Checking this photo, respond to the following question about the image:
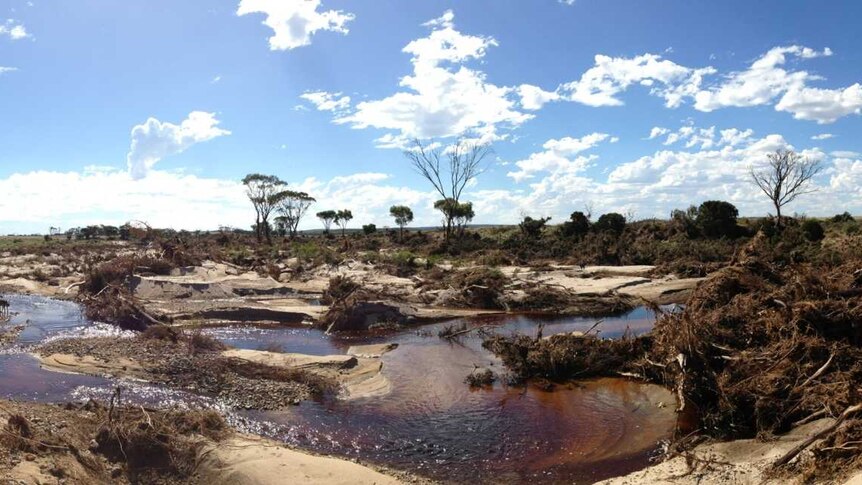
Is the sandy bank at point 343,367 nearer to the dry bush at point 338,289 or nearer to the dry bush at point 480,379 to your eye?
the dry bush at point 480,379

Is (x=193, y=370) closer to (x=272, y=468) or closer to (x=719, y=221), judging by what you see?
(x=272, y=468)

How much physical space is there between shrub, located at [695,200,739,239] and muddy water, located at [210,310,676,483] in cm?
3287

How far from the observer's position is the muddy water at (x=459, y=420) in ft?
29.7

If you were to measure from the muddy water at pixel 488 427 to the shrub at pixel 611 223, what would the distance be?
115 ft

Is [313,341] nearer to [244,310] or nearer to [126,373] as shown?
[244,310]

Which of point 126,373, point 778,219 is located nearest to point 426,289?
point 126,373

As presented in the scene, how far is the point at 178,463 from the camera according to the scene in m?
7.87

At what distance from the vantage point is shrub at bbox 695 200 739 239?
41188 millimetres

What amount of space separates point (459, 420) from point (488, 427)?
2.07 feet

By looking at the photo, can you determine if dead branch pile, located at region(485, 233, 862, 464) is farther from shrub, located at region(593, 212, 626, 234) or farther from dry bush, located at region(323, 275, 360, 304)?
shrub, located at region(593, 212, 626, 234)

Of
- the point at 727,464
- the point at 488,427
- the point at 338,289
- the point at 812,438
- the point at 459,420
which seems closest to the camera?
the point at 812,438

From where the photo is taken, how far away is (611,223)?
156 feet

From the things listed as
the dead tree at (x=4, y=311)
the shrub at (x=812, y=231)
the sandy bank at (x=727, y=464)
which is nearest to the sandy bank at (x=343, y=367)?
the sandy bank at (x=727, y=464)

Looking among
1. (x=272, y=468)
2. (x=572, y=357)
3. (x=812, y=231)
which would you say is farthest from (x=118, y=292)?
(x=812, y=231)
